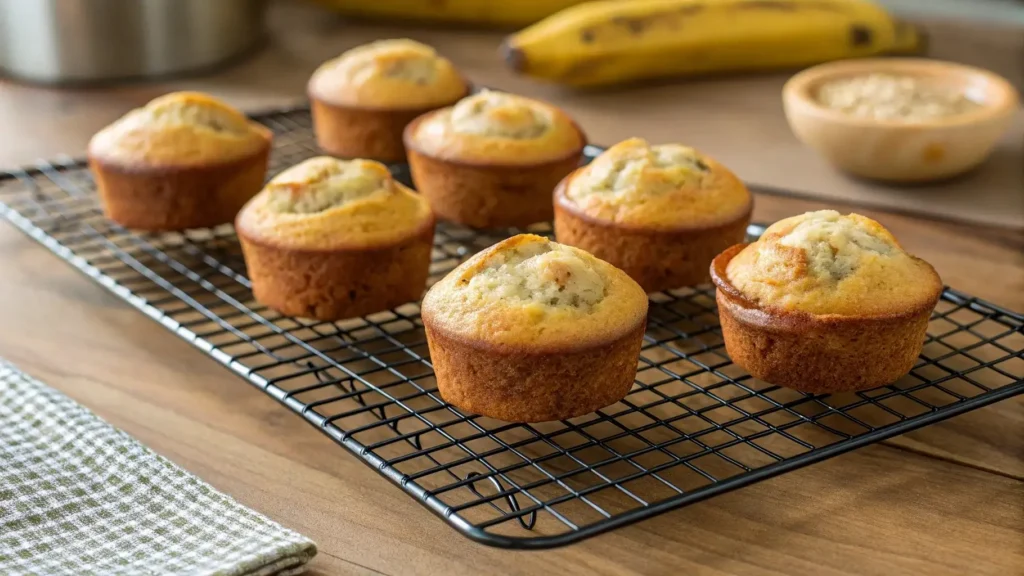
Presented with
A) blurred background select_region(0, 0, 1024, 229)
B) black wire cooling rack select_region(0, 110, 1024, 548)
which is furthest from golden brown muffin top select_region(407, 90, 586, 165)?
blurred background select_region(0, 0, 1024, 229)

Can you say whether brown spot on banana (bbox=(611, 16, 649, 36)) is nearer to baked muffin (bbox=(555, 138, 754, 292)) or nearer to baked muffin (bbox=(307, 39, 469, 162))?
baked muffin (bbox=(307, 39, 469, 162))

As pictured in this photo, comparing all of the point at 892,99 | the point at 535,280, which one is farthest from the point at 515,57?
the point at 535,280

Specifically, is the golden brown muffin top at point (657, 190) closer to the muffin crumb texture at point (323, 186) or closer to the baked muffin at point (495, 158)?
the baked muffin at point (495, 158)

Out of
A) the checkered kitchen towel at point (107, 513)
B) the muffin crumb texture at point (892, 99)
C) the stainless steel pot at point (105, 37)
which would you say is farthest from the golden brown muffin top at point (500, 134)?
the stainless steel pot at point (105, 37)

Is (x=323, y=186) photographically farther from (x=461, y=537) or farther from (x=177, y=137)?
(x=461, y=537)

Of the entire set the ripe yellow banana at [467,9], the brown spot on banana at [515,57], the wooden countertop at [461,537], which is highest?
the brown spot on banana at [515,57]

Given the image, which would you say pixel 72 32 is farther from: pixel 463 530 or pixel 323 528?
pixel 463 530
